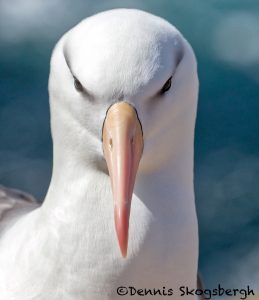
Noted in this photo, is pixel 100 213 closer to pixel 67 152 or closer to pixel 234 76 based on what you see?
pixel 67 152

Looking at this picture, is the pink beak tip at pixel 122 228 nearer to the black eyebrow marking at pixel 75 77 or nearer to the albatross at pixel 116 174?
the albatross at pixel 116 174

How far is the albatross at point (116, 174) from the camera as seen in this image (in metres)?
1.52

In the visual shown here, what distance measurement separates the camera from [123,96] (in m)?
1.52

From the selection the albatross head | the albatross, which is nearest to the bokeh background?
the albatross

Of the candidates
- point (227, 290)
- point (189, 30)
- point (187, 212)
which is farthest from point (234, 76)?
point (187, 212)

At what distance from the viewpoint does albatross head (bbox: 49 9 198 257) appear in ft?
4.95

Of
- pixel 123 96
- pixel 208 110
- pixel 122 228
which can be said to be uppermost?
pixel 208 110

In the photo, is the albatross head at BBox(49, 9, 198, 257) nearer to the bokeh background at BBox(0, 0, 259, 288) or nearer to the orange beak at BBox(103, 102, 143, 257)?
the orange beak at BBox(103, 102, 143, 257)

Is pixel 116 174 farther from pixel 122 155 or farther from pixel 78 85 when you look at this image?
pixel 78 85

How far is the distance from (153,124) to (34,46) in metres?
2.31

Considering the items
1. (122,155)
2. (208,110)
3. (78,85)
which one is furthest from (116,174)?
(208,110)

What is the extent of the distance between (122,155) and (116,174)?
0.03m

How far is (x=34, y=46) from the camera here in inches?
149

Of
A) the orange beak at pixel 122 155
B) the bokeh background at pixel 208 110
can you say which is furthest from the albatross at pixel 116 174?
the bokeh background at pixel 208 110
